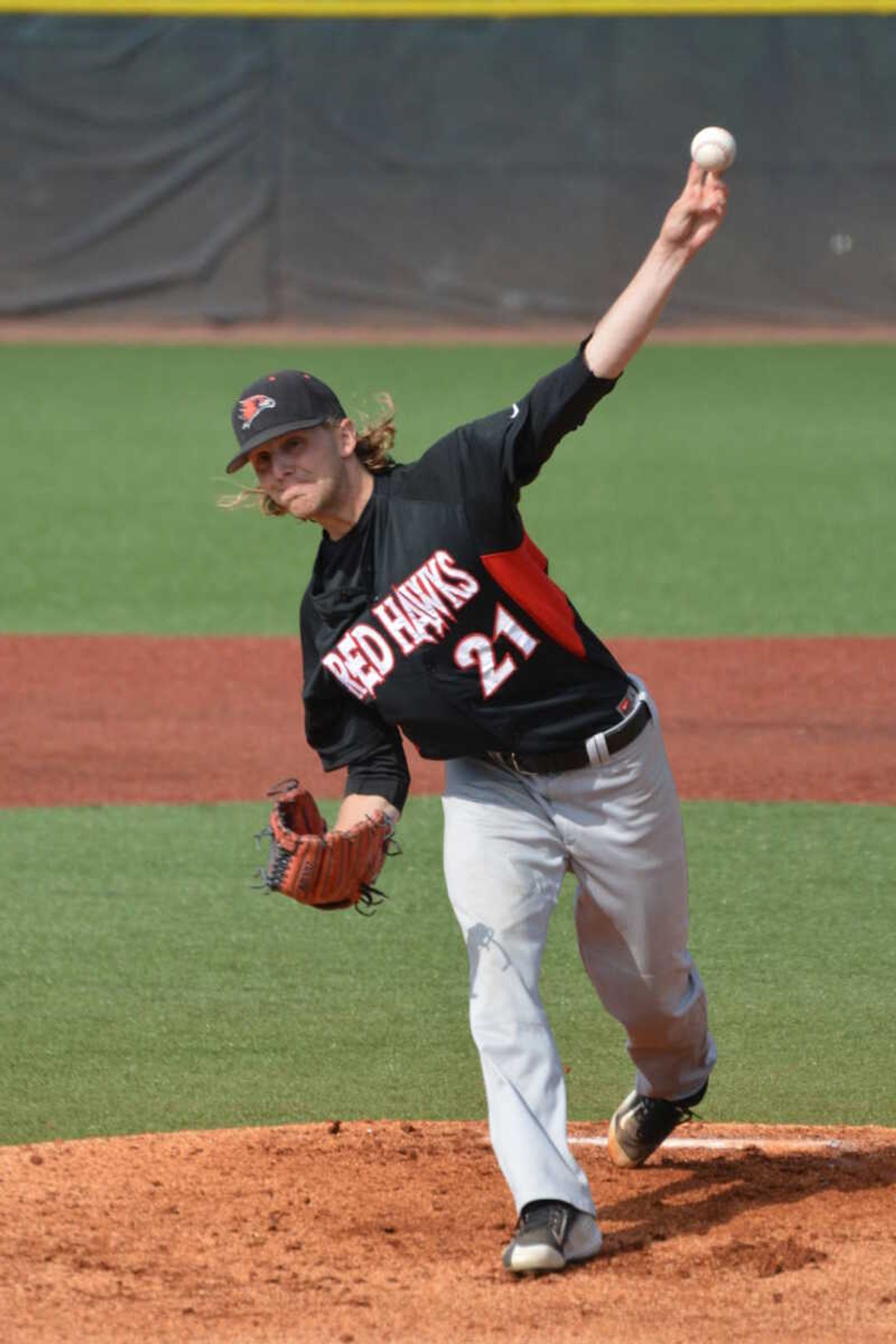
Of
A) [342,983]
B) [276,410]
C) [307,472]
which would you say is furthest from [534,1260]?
[342,983]

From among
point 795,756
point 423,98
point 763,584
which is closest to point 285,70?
point 423,98

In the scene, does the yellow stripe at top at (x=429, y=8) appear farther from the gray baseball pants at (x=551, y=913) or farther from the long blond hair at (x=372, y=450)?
the gray baseball pants at (x=551, y=913)

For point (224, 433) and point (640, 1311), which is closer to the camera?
point (640, 1311)

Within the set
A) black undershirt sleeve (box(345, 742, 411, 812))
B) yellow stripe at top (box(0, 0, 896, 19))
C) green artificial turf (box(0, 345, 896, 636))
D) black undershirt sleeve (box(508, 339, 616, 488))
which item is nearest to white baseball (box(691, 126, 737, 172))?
black undershirt sleeve (box(508, 339, 616, 488))

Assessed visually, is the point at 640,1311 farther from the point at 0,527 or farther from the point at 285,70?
the point at 285,70

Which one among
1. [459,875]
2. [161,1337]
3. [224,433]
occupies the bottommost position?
[161,1337]

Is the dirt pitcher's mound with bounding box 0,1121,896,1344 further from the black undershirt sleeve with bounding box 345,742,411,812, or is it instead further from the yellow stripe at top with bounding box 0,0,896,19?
the yellow stripe at top with bounding box 0,0,896,19

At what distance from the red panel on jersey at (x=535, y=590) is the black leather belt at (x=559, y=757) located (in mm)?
165

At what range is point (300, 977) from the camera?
5.86 metres

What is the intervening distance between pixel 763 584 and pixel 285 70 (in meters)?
12.9

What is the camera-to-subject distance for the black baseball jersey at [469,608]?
12.8ft

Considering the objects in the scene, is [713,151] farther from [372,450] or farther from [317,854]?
[317,854]

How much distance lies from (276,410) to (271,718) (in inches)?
198

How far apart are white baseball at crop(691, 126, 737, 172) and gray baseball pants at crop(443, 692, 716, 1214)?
3.55ft
